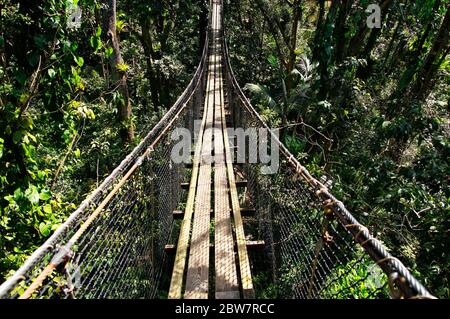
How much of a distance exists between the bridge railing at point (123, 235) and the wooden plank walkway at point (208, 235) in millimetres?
217

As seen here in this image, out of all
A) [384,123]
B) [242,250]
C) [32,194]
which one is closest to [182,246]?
[242,250]

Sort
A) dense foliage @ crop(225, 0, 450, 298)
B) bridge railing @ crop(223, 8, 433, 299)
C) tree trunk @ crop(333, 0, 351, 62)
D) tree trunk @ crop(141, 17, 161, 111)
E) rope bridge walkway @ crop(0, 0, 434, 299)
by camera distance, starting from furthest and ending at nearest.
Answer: tree trunk @ crop(141, 17, 161, 111)
tree trunk @ crop(333, 0, 351, 62)
dense foliage @ crop(225, 0, 450, 298)
rope bridge walkway @ crop(0, 0, 434, 299)
bridge railing @ crop(223, 8, 433, 299)

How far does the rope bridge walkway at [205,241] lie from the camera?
119cm

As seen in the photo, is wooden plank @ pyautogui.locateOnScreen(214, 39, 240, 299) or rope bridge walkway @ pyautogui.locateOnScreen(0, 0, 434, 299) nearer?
rope bridge walkway @ pyautogui.locateOnScreen(0, 0, 434, 299)

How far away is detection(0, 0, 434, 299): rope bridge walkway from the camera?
1.19 metres

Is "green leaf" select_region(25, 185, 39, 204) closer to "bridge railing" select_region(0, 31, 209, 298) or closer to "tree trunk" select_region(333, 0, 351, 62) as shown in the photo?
"bridge railing" select_region(0, 31, 209, 298)

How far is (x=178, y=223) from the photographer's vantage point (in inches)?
175

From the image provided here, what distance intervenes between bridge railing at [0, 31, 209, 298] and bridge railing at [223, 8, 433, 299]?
0.82 meters

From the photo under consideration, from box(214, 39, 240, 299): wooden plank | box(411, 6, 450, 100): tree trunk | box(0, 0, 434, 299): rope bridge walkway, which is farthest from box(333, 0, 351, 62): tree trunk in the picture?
box(214, 39, 240, 299): wooden plank

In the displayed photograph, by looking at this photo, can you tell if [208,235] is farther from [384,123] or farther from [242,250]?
[384,123]

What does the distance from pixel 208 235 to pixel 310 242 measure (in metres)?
0.73

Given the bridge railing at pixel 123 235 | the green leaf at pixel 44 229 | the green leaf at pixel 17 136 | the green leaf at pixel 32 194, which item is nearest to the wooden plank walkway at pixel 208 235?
the bridge railing at pixel 123 235

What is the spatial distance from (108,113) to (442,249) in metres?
4.82
